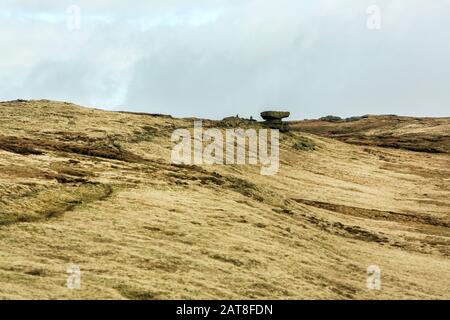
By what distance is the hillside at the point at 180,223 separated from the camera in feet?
107

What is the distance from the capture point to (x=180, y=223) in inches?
1661

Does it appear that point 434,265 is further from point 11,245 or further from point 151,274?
point 11,245

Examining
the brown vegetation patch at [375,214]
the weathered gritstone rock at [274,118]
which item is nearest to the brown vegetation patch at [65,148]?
the brown vegetation patch at [375,214]

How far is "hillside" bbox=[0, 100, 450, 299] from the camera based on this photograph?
32.7 meters

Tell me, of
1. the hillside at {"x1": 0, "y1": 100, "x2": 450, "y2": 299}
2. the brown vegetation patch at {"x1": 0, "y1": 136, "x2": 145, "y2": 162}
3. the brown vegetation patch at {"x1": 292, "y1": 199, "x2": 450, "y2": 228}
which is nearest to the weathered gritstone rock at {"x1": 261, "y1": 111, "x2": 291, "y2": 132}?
the hillside at {"x1": 0, "y1": 100, "x2": 450, "y2": 299}

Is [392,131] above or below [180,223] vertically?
above

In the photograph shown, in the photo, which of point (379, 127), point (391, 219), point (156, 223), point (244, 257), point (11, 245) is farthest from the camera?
point (379, 127)

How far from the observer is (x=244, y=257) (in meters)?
37.6

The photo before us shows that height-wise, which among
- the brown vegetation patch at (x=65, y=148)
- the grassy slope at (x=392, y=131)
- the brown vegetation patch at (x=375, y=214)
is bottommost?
the brown vegetation patch at (x=375, y=214)

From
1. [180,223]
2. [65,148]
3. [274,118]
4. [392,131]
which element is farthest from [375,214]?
[392,131]

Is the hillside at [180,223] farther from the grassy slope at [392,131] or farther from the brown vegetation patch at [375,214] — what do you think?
the grassy slope at [392,131]

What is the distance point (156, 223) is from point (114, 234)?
404cm

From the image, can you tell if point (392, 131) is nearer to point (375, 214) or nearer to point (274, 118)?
point (274, 118)
